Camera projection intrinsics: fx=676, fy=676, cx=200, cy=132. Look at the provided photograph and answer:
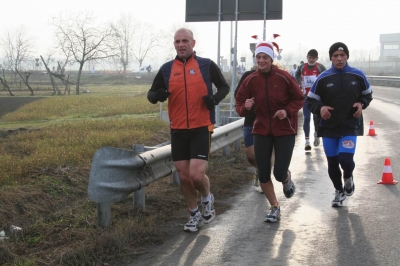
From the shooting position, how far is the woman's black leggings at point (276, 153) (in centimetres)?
720

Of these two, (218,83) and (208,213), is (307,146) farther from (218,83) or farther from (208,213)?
(218,83)

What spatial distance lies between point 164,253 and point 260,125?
1.96 metres

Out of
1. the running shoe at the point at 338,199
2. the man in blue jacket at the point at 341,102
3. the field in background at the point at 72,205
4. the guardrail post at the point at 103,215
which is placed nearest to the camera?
the field in background at the point at 72,205

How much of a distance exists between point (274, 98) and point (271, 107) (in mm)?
106

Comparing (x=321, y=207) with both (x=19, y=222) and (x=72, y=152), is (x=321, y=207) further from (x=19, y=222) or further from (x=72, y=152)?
(x=72, y=152)

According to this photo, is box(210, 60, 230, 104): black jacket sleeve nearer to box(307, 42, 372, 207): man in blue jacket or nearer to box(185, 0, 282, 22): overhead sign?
box(307, 42, 372, 207): man in blue jacket

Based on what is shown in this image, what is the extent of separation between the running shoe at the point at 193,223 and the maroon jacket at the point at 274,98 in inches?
44.2

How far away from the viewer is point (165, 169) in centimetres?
773

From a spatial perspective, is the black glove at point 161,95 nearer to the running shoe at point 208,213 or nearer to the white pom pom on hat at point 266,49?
the white pom pom on hat at point 266,49

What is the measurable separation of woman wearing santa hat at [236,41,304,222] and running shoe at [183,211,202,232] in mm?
743

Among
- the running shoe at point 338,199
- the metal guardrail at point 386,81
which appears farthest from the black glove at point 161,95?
the metal guardrail at point 386,81

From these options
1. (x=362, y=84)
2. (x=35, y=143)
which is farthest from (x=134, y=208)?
(x=35, y=143)

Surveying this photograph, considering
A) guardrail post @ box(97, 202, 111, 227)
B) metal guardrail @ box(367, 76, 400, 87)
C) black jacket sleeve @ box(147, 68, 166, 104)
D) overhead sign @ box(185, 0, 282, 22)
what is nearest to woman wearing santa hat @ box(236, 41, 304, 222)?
black jacket sleeve @ box(147, 68, 166, 104)

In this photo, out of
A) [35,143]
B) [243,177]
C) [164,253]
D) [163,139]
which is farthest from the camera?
[163,139]
